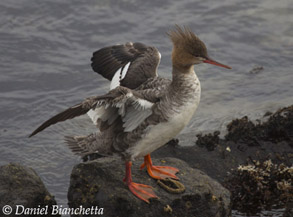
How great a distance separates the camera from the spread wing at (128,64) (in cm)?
614

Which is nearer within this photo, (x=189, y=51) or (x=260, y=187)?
(x=189, y=51)

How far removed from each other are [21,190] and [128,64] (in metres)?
2.06

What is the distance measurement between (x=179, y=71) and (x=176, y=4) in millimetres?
6075

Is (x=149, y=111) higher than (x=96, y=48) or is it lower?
higher

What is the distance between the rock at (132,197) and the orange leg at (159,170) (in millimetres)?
122

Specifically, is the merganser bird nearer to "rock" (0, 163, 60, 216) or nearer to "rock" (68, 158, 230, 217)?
"rock" (68, 158, 230, 217)

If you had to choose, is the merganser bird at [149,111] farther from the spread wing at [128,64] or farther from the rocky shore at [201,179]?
the spread wing at [128,64]

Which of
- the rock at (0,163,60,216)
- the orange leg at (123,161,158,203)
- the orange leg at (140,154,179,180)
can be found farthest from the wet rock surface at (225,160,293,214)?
the rock at (0,163,60,216)

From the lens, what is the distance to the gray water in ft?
26.5

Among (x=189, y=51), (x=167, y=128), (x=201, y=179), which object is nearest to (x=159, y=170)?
(x=201, y=179)

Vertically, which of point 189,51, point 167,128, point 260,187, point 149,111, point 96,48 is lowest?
point 260,187

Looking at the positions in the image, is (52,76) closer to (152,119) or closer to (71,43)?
(71,43)

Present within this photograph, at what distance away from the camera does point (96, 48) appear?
10000 millimetres

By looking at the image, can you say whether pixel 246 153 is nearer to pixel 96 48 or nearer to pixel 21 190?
pixel 21 190
